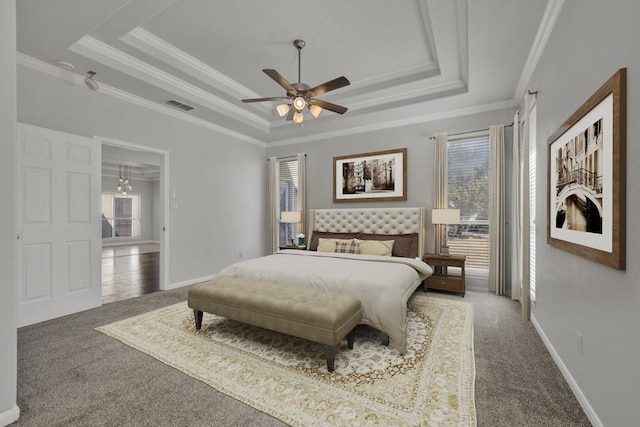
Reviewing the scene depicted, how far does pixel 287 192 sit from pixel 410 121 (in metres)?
3.01

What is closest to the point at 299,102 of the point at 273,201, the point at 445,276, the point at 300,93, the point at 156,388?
the point at 300,93

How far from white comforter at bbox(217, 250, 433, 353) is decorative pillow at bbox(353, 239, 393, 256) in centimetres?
62

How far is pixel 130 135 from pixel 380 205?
4210 mm

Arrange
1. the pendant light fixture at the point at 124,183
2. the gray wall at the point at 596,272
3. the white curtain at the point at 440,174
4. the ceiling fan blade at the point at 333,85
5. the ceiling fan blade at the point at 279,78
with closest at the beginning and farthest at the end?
the gray wall at the point at 596,272
the ceiling fan blade at the point at 279,78
the ceiling fan blade at the point at 333,85
the white curtain at the point at 440,174
the pendant light fixture at the point at 124,183

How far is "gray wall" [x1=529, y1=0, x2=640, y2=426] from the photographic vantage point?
1.33m

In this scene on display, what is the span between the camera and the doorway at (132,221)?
469cm

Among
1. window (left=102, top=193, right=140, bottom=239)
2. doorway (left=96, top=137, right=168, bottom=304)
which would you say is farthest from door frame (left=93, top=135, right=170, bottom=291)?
window (left=102, top=193, right=140, bottom=239)

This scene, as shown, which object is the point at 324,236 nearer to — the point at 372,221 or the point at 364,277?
the point at 372,221

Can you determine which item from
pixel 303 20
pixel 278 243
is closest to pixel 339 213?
pixel 278 243

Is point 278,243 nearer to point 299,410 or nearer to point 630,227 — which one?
point 299,410

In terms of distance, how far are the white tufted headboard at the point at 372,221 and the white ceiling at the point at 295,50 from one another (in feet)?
5.64

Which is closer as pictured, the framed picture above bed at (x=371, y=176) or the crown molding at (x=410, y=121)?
the crown molding at (x=410, y=121)

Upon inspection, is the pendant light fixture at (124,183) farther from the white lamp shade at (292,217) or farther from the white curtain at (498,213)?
the white curtain at (498,213)

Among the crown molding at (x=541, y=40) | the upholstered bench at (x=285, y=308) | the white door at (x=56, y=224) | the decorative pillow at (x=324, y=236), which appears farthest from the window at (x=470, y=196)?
the white door at (x=56, y=224)
